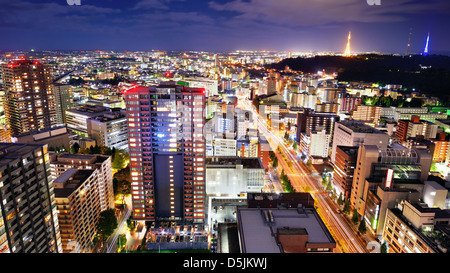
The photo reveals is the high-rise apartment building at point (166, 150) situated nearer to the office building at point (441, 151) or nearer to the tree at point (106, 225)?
the tree at point (106, 225)

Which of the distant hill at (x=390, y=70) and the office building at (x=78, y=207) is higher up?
the distant hill at (x=390, y=70)

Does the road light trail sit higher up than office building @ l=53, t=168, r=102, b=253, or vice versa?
office building @ l=53, t=168, r=102, b=253

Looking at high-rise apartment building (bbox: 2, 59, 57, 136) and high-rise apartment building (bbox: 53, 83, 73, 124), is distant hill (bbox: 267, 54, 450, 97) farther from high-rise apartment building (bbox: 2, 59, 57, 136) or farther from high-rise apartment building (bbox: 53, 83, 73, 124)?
high-rise apartment building (bbox: 53, 83, 73, 124)

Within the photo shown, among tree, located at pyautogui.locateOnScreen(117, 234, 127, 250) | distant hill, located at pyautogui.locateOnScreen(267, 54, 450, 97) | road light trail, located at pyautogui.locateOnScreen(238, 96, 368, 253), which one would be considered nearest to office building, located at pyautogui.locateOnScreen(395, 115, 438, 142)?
distant hill, located at pyautogui.locateOnScreen(267, 54, 450, 97)

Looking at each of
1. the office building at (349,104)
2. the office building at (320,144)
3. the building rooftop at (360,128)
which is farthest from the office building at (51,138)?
the office building at (349,104)

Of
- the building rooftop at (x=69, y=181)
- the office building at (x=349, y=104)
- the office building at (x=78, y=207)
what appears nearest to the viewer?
the office building at (x=78, y=207)

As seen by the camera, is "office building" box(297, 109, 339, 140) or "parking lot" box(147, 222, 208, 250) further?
"office building" box(297, 109, 339, 140)

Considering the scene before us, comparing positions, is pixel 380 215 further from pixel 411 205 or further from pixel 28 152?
pixel 28 152
